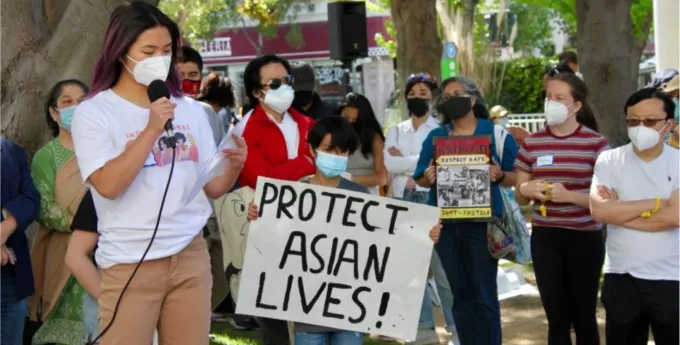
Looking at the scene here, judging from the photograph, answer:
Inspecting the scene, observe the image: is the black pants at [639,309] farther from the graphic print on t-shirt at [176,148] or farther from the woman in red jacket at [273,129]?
the graphic print on t-shirt at [176,148]

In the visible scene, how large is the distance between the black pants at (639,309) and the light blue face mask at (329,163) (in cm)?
153

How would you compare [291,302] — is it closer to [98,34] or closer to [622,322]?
[622,322]

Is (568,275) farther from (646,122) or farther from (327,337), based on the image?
(327,337)

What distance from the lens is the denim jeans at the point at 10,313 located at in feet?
21.1

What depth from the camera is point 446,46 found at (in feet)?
79.9

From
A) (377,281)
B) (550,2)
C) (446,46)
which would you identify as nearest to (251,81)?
(377,281)

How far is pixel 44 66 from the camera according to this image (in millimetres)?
7840

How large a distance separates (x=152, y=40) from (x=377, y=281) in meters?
2.35

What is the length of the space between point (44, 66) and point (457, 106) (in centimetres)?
274

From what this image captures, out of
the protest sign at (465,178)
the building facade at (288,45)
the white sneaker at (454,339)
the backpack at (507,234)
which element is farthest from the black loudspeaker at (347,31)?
the building facade at (288,45)

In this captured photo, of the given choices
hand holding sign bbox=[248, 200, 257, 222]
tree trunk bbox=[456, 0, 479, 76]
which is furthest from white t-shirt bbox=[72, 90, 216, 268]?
tree trunk bbox=[456, 0, 479, 76]

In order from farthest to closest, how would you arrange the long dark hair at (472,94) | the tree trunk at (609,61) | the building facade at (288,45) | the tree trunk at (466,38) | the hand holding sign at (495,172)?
1. the building facade at (288,45)
2. the tree trunk at (466,38)
3. the tree trunk at (609,61)
4. the long dark hair at (472,94)
5. the hand holding sign at (495,172)

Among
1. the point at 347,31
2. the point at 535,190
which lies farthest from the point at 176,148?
the point at 347,31

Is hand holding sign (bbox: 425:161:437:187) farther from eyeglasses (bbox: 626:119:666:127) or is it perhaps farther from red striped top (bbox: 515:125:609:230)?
eyeglasses (bbox: 626:119:666:127)
